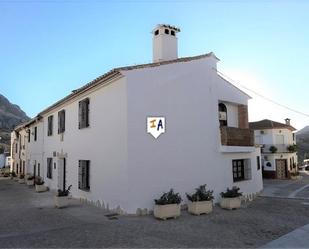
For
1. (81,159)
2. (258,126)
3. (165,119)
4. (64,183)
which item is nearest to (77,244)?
(165,119)

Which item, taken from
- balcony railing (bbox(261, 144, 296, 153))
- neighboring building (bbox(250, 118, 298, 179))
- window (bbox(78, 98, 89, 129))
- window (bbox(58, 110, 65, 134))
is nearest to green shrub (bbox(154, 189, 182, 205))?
window (bbox(78, 98, 89, 129))

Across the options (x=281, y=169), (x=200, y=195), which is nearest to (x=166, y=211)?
(x=200, y=195)

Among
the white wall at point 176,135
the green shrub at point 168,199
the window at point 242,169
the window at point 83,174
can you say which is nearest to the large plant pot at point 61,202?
the window at point 83,174

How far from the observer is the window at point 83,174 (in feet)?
45.1

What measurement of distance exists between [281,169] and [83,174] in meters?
24.7

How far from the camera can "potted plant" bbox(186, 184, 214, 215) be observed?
1111 centimetres

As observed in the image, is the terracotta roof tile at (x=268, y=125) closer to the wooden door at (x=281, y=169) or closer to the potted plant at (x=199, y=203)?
the wooden door at (x=281, y=169)

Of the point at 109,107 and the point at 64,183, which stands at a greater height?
the point at 109,107

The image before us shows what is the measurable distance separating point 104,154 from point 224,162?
5.82m

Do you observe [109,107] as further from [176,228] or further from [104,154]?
[176,228]

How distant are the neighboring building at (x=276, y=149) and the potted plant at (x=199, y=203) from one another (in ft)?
71.0

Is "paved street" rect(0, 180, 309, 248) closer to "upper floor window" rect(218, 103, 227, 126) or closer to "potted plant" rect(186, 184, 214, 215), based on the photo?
"potted plant" rect(186, 184, 214, 215)

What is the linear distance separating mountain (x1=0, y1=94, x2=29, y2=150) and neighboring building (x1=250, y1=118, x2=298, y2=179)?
54311mm

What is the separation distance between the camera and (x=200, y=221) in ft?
33.1
